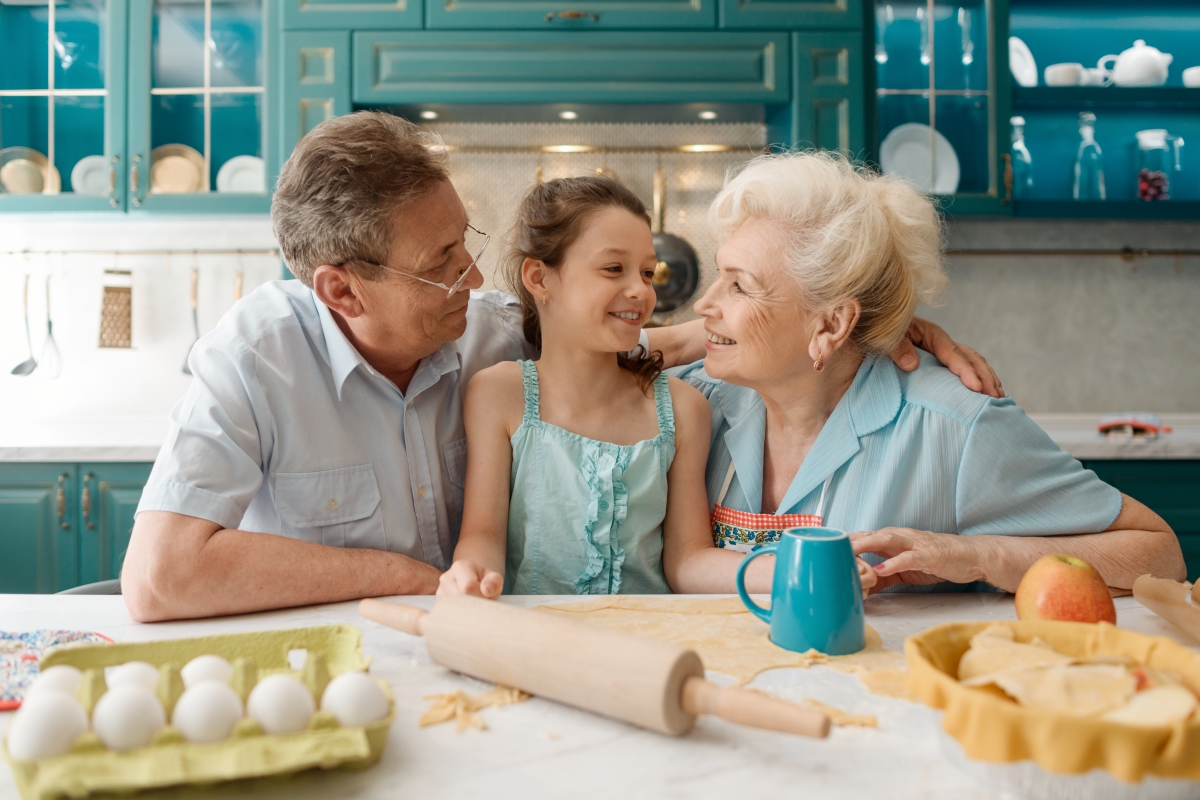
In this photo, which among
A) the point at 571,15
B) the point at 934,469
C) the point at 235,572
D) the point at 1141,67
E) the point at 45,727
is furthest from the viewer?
the point at 1141,67

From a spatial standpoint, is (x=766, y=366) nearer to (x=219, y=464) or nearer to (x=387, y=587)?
(x=387, y=587)

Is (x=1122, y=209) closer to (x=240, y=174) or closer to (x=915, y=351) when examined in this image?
(x=915, y=351)

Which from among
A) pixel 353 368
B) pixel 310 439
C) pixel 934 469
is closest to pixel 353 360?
pixel 353 368

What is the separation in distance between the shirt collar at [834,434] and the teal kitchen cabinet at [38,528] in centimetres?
231

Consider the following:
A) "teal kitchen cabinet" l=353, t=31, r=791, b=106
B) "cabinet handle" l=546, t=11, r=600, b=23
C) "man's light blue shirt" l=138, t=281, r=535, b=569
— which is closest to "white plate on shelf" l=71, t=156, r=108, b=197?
"teal kitchen cabinet" l=353, t=31, r=791, b=106

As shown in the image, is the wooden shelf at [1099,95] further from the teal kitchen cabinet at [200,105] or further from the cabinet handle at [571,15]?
the teal kitchen cabinet at [200,105]

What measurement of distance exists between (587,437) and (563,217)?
43 cm

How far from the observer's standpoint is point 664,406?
1681 millimetres

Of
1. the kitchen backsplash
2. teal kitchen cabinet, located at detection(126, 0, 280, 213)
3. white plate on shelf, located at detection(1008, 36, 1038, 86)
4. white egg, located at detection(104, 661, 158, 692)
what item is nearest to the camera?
white egg, located at detection(104, 661, 158, 692)

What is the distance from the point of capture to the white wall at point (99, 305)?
11.4 feet

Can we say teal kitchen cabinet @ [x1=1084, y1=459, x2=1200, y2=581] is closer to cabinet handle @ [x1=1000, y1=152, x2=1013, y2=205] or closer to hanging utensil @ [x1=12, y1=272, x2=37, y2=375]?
cabinet handle @ [x1=1000, y1=152, x2=1013, y2=205]

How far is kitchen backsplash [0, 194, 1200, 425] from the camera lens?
348 centimetres

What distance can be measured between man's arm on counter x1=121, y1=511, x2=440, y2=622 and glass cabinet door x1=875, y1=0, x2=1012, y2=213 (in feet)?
8.63

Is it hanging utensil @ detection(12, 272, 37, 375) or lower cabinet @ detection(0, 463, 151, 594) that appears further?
hanging utensil @ detection(12, 272, 37, 375)
